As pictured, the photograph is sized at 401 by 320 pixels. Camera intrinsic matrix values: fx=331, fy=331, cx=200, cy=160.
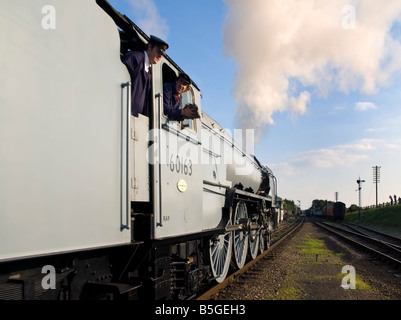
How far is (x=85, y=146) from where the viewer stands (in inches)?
105

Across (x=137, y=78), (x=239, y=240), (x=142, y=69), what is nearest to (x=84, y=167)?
(x=137, y=78)

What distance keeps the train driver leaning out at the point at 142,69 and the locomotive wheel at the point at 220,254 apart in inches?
127

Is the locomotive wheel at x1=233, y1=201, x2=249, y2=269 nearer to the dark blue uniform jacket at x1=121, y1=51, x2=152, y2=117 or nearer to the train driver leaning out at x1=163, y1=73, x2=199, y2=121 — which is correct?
the train driver leaning out at x1=163, y1=73, x2=199, y2=121

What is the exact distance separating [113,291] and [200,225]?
7.15ft

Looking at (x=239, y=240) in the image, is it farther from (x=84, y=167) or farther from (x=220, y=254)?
(x=84, y=167)

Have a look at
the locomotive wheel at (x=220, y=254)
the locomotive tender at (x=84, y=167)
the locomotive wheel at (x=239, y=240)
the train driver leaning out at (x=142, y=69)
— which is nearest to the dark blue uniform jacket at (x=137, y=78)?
the train driver leaning out at (x=142, y=69)

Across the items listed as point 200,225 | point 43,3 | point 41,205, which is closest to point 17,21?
point 43,3

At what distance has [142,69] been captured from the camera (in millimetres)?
3637

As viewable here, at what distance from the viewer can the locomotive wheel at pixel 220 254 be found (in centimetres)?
630

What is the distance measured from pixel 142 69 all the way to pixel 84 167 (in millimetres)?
1484

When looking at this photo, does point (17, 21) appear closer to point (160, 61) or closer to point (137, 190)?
point (137, 190)

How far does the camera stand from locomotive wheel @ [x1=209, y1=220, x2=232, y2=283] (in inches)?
248
